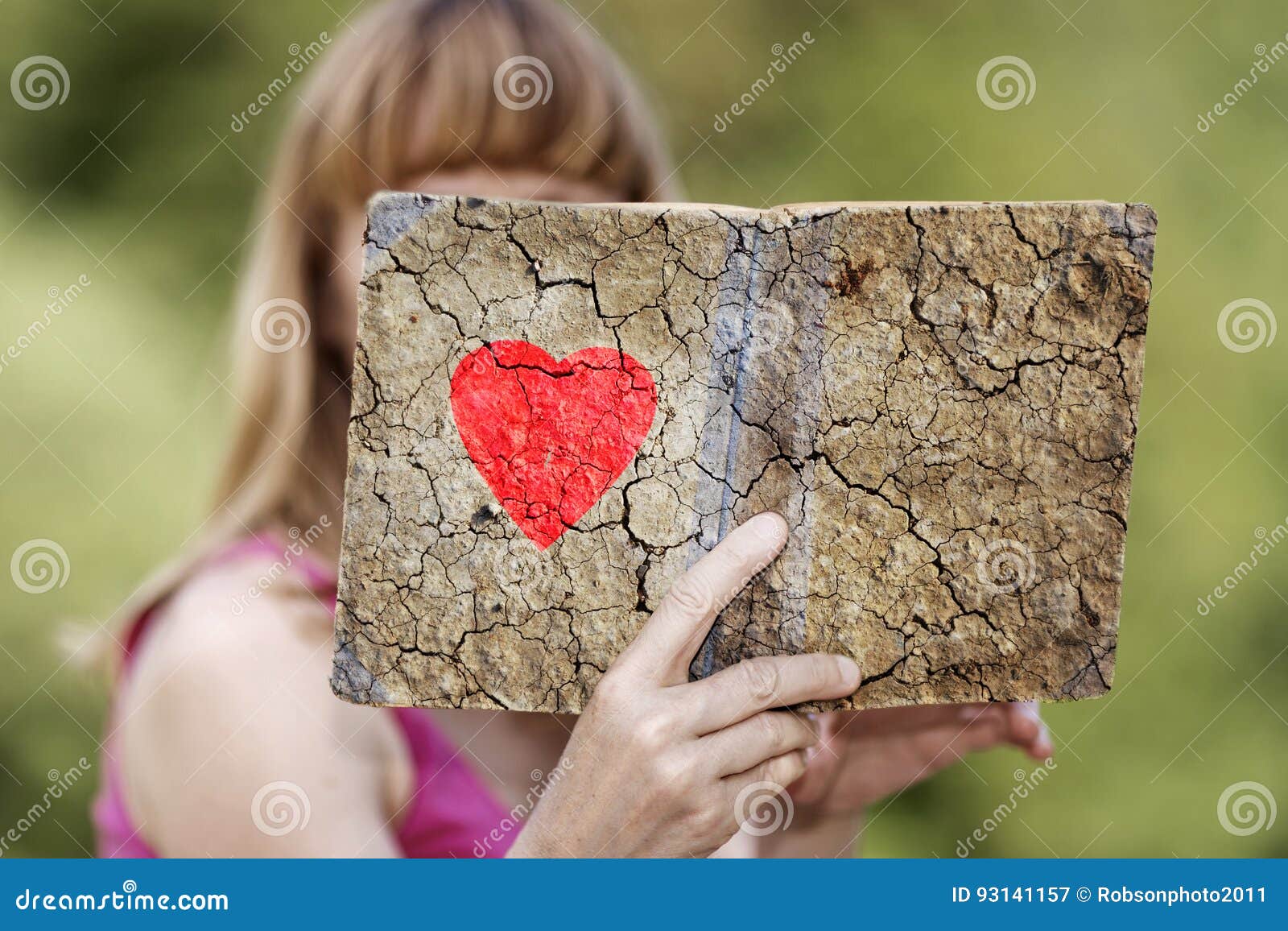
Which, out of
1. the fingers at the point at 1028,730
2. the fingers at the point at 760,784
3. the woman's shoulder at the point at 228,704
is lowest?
the woman's shoulder at the point at 228,704

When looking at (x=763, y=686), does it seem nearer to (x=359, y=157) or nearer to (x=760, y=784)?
(x=760, y=784)

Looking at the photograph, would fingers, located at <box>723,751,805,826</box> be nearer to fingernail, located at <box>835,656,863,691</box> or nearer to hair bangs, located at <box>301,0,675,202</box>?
fingernail, located at <box>835,656,863,691</box>

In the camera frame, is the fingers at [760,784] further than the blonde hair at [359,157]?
No

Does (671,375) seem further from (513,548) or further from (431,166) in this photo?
(431,166)

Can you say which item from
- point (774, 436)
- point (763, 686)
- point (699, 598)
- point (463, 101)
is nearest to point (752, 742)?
point (763, 686)

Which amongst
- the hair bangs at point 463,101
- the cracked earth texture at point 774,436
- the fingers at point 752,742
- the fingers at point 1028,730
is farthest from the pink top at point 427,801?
the fingers at point 1028,730

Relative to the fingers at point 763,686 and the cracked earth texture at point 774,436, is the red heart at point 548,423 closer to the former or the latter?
the cracked earth texture at point 774,436

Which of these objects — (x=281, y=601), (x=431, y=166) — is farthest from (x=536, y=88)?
(x=281, y=601)
